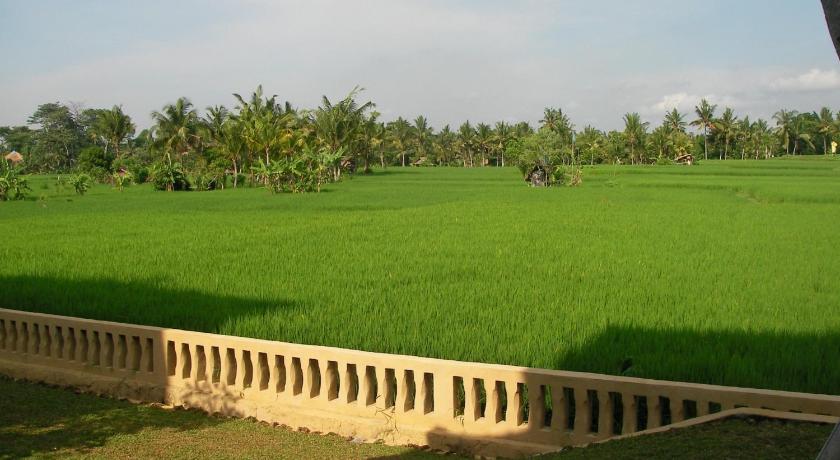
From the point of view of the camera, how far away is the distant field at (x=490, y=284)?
564 centimetres

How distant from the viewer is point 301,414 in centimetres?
511

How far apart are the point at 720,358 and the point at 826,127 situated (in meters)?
91.5

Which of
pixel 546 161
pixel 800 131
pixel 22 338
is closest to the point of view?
pixel 22 338

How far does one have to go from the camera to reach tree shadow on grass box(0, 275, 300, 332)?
22.3 feet

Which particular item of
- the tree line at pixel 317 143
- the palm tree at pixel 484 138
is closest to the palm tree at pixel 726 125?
the tree line at pixel 317 143

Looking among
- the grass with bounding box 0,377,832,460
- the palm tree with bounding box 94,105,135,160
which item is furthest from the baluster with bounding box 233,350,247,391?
the palm tree with bounding box 94,105,135,160

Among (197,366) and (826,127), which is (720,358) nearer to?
(197,366)

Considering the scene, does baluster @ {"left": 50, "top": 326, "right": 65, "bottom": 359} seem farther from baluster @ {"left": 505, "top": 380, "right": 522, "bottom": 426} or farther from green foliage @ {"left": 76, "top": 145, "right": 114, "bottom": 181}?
green foliage @ {"left": 76, "top": 145, "right": 114, "bottom": 181}

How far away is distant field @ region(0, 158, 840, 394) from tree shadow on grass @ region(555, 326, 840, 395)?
0.06 ft

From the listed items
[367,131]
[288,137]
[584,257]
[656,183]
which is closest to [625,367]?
[584,257]

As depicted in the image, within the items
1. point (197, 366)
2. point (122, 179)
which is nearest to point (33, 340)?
point (197, 366)

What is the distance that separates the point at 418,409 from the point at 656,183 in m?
36.5

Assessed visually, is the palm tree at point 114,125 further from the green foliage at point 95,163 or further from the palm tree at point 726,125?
the palm tree at point 726,125

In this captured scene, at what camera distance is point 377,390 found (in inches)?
201
